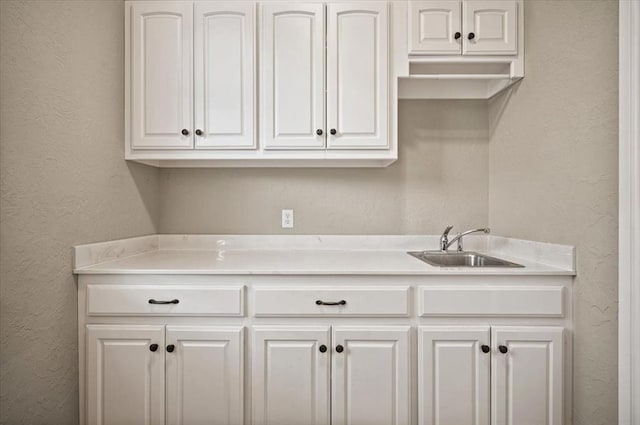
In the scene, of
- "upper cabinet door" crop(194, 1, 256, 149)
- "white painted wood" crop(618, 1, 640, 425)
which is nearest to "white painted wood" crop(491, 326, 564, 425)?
"white painted wood" crop(618, 1, 640, 425)

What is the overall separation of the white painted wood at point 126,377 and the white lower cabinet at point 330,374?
0.43 metres

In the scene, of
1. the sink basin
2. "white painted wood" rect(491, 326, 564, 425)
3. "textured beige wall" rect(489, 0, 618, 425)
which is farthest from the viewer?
the sink basin

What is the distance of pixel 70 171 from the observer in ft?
5.06

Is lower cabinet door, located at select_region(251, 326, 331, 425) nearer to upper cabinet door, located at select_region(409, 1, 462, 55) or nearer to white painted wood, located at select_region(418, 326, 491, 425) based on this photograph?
white painted wood, located at select_region(418, 326, 491, 425)

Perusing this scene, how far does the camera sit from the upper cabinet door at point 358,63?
1.86 meters

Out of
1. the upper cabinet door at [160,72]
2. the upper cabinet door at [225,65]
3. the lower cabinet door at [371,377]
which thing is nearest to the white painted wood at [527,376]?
the lower cabinet door at [371,377]

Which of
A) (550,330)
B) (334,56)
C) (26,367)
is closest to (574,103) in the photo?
(550,330)

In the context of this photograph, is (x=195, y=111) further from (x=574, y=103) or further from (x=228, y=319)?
(x=574, y=103)

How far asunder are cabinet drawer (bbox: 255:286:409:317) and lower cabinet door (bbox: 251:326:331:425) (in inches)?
3.2

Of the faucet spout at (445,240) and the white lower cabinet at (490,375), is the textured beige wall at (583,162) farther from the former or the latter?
the faucet spout at (445,240)

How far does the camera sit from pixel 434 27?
6.09ft

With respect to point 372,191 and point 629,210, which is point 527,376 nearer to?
point 629,210

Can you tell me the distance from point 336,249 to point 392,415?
0.96 metres

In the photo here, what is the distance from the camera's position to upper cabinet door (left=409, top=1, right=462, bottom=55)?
1.85 meters
